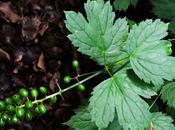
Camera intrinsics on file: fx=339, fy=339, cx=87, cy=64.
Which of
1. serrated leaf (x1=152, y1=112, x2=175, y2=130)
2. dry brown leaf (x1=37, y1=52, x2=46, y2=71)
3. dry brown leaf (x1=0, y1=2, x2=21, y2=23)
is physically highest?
dry brown leaf (x1=0, y1=2, x2=21, y2=23)

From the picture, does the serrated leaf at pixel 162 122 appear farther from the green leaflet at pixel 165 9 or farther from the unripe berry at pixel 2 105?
the unripe berry at pixel 2 105

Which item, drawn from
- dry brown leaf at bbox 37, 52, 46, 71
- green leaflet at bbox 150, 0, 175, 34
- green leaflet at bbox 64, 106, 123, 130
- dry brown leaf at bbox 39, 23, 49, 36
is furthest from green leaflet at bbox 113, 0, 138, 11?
green leaflet at bbox 64, 106, 123, 130

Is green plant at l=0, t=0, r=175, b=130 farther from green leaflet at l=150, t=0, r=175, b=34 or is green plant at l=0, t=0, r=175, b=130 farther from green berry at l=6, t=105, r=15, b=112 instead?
green leaflet at l=150, t=0, r=175, b=34

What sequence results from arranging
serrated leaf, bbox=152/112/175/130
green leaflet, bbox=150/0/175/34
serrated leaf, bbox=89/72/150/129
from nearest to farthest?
serrated leaf, bbox=89/72/150/129
serrated leaf, bbox=152/112/175/130
green leaflet, bbox=150/0/175/34

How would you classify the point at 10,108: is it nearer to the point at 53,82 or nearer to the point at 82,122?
the point at 82,122

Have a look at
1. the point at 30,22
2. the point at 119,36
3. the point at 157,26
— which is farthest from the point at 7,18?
the point at 157,26

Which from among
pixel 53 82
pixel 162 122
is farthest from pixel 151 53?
pixel 53 82
